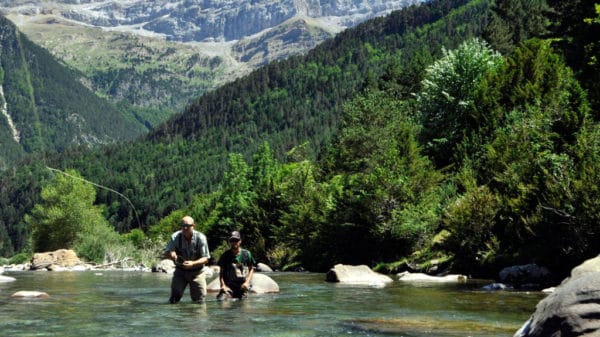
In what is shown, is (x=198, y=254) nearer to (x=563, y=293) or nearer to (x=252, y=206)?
(x=563, y=293)

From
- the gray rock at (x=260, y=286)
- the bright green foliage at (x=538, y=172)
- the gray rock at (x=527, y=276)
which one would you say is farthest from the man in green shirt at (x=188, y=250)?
the bright green foliage at (x=538, y=172)

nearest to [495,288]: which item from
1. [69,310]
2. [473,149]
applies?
[69,310]

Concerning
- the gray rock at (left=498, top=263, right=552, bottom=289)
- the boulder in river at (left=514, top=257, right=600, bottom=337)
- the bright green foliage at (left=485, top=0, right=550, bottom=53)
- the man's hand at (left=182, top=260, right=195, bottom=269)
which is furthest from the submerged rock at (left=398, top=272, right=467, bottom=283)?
the bright green foliage at (left=485, top=0, right=550, bottom=53)

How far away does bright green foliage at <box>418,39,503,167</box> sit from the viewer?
65.4 m

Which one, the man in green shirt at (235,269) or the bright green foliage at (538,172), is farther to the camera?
the bright green foliage at (538,172)

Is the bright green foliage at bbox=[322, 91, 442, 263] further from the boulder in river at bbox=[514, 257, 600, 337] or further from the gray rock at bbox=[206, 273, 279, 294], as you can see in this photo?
the boulder in river at bbox=[514, 257, 600, 337]

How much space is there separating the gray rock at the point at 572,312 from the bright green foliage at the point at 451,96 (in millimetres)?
51958

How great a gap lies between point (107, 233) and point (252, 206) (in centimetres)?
3338

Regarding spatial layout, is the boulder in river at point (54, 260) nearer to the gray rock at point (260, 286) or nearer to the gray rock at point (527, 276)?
the gray rock at point (260, 286)

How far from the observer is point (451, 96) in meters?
66.8

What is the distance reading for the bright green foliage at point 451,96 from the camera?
65.4m

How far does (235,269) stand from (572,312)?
1300 cm

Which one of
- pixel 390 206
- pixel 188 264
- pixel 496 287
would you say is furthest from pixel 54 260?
pixel 188 264

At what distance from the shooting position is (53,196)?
115m
